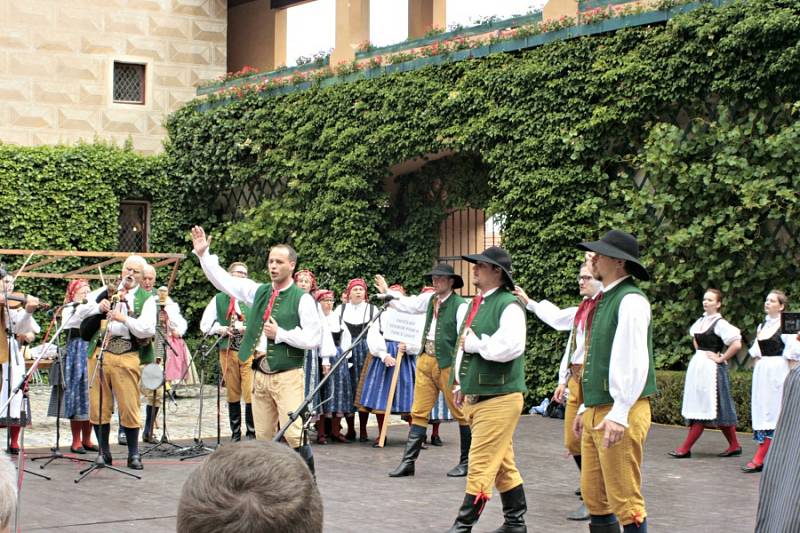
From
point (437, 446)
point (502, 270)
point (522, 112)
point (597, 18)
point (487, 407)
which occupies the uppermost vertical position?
point (597, 18)

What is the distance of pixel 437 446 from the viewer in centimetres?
1096

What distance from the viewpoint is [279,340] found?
7.60 metres

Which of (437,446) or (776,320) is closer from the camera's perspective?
(776,320)

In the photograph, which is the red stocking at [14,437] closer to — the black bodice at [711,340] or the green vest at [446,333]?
the green vest at [446,333]

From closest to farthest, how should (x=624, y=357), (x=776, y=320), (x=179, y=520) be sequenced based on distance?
1. (x=179, y=520)
2. (x=624, y=357)
3. (x=776, y=320)

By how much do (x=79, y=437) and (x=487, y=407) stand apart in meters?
5.08

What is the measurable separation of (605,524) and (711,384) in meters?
4.78

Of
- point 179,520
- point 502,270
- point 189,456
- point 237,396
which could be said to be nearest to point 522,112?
point 237,396

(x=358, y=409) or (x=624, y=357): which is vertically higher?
(x=624, y=357)

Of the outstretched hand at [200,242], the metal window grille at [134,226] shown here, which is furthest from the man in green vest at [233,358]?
the metal window grille at [134,226]

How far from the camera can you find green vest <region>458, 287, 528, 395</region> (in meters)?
6.55

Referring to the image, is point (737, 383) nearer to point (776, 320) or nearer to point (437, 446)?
point (776, 320)

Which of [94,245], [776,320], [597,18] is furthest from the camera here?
[94,245]

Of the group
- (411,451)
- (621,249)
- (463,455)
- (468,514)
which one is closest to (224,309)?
(411,451)
